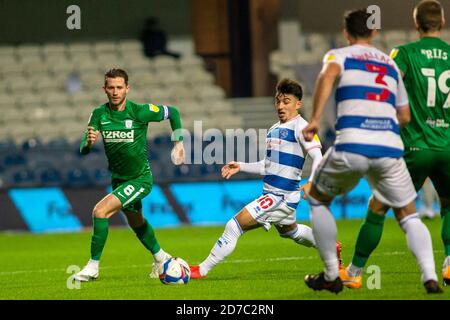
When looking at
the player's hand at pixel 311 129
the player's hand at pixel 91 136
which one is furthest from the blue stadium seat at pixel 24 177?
the player's hand at pixel 311 129

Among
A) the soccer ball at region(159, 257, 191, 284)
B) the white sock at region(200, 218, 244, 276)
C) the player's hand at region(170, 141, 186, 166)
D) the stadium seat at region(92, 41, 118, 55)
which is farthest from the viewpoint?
the stadium seat at region(92, 41, 118, 55)

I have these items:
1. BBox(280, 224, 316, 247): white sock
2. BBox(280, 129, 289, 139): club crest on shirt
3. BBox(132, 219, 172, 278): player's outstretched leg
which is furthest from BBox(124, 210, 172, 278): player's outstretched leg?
BBox(280, 129, 289, 139): club crest on shirt

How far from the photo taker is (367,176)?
6.96 metres

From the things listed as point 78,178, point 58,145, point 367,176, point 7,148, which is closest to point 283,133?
point 367,176

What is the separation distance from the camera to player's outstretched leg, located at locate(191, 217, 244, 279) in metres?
8.47

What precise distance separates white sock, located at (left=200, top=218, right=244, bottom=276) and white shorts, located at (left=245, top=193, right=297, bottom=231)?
19cm

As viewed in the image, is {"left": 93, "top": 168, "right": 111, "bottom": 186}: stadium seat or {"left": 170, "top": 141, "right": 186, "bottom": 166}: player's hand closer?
{"left": 170, "top": 141, "right": 186, "bottom": 166}: player's hand

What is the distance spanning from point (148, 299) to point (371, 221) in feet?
5.42

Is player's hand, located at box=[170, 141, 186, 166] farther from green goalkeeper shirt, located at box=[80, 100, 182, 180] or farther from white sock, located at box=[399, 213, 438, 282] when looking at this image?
white sock, located at box=[399, 213, 438, 282]

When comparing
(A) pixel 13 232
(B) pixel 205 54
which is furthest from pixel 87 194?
(B) pixel 205 54

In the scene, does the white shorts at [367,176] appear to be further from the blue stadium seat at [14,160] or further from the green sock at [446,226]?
the blue stadium seat at [14,160]

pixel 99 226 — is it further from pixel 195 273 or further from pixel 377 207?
pixel 377 207

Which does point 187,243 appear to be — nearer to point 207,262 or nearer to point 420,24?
point 207,262

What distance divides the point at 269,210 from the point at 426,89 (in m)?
1.76
